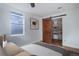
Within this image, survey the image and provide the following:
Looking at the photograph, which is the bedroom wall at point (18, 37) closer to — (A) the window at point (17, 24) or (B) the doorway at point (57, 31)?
(A) the window at point (17, 24)

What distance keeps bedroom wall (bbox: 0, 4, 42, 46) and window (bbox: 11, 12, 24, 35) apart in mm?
51

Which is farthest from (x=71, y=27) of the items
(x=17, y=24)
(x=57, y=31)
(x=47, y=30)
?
(x=17, y=24)

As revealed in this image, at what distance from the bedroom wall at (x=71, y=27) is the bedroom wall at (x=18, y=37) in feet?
1.16

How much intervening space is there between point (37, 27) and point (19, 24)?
25cm

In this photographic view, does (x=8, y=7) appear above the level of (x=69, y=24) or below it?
above

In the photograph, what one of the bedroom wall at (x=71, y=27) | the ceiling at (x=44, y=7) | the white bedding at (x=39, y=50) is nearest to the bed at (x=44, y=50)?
the white bedding at (x=39, y=50)

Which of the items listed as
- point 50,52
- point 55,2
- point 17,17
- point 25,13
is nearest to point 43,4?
point 55,2

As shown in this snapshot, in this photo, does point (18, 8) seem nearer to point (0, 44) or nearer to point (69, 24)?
point (0, 44)

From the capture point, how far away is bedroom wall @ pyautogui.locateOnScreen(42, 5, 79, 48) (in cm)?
128

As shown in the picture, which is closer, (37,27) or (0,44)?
(0,44)

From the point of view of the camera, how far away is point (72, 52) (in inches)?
51.1

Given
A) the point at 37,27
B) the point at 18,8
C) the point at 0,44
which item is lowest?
the point at 0,44

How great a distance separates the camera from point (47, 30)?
4.55ft

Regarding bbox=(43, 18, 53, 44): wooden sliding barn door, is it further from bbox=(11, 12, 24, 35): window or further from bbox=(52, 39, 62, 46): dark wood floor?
bbox=(11, 12, 24, 35): window
